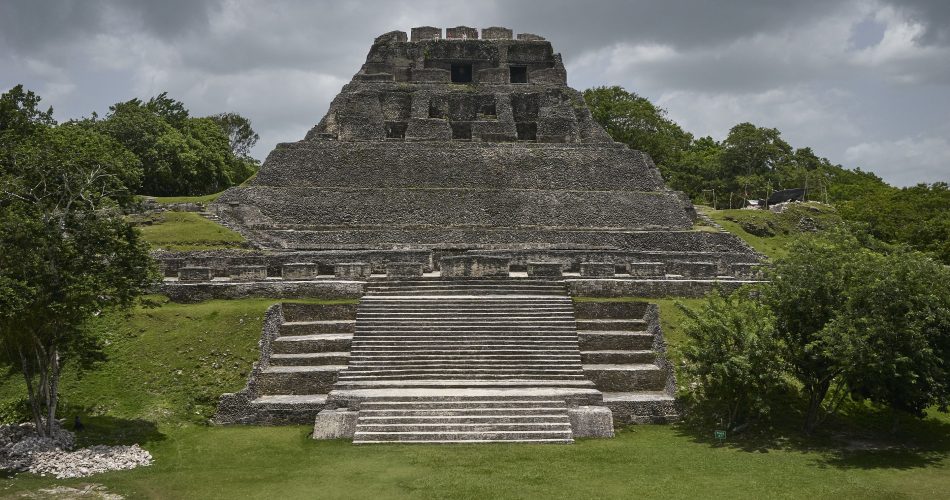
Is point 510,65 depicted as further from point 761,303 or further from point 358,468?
point 358,468

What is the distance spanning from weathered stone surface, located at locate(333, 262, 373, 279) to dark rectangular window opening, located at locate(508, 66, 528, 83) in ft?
92.9

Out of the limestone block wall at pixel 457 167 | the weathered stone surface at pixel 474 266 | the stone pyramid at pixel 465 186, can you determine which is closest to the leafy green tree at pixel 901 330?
the stone pyramid at pixel 465 186

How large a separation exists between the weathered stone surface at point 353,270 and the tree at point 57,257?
19.4 ft

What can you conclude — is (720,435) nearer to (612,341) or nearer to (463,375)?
(612,341)

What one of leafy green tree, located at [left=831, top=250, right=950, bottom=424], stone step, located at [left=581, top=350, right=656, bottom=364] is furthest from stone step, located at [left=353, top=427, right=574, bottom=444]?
leafy green tree, located at [left=831, top=250, right=950, bottom=424]

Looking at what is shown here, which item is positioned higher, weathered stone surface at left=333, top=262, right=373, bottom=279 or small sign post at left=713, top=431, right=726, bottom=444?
weathered stone surface at left=333, top=262, right=373, bottom=279

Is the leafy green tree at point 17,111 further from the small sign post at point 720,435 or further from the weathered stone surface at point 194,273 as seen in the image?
the small sign post at point 720,435

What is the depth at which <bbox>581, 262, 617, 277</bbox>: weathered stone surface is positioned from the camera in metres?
19.4

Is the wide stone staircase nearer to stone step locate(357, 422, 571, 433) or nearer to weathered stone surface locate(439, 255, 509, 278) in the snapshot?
stone step locate(357, 422, 571, 433)

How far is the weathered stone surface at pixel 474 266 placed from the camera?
62.6ft

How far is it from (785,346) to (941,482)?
4005 millimetres

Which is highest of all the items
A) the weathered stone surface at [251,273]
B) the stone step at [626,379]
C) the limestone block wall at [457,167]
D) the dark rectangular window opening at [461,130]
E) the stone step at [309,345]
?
the dark rectangular window opening at [461,130]

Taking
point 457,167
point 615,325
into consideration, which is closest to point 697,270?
point 615,325

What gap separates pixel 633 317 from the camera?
17766 millimetres
